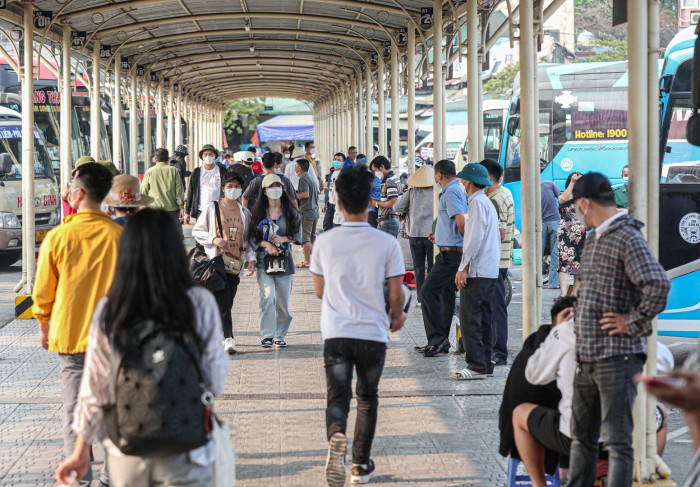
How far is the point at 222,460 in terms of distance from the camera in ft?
12.9

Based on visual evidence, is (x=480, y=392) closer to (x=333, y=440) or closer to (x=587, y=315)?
(x=333, y=440)

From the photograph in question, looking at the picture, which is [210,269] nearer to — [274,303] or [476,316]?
[274,303]

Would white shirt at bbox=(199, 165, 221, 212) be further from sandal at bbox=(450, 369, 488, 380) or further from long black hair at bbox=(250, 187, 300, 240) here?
sandal at bbox=(450, 369, 488, 380)

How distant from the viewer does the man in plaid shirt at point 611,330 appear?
191 inches

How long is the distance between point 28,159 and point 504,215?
576cm

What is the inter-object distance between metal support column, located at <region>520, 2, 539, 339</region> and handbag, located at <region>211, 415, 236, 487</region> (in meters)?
4.05

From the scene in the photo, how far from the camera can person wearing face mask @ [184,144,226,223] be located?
578 inches

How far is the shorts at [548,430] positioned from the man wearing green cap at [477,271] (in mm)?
3368

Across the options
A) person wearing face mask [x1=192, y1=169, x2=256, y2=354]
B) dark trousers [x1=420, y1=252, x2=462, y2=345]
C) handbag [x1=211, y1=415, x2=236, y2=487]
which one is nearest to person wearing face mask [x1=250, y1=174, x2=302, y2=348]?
person wearing face mask [x1=192, y1=169, x2=256, y2=354]

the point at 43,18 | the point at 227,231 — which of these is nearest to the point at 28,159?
the point at 43,18

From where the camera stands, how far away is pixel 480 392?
8516mm

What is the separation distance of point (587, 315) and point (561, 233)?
9055 mm

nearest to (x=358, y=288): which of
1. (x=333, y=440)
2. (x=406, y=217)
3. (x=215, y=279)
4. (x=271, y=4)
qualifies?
(x=333, y=440)

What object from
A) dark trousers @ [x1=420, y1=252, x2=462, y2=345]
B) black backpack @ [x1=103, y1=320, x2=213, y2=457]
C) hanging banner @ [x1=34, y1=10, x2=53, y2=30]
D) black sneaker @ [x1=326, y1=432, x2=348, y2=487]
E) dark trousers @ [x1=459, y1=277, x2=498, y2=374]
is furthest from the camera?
hanging banner @ [x1=34, y1=10, x2=53, y2=30]
